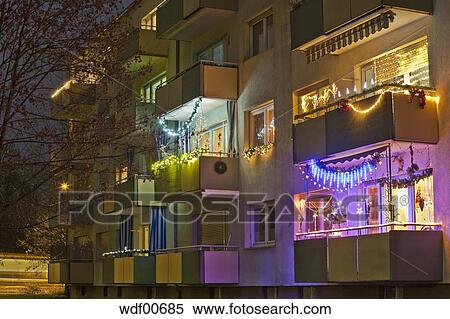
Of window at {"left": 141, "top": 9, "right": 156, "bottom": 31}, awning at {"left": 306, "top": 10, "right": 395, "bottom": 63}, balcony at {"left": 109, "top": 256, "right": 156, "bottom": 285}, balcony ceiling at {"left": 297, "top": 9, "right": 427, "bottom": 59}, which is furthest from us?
window at {"left": 141, "top": 9, "right": 156, "bottom": 31}

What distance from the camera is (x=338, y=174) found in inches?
753

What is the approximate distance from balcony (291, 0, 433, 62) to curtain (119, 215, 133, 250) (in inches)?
580

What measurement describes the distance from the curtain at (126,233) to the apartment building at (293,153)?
1.12ft

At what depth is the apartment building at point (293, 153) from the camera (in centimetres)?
1616

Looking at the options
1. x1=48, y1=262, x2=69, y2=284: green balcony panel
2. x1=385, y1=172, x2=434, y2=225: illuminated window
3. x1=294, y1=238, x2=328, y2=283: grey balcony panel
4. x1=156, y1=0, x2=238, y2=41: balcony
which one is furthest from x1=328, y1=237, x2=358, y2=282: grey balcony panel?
x1=48, y1=262, x2=69, y2=284: green balcony panel

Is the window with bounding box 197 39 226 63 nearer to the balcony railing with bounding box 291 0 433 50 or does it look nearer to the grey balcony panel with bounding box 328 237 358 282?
the balcony railing with bounding box 291 0 433 50

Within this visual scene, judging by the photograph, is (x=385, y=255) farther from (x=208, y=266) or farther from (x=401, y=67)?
(x=208, y=266)

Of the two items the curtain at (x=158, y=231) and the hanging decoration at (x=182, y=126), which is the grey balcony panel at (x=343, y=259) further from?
the curtain at (x=158, y=231)

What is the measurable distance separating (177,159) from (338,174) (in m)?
7.88

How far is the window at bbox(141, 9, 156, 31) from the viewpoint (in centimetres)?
3222

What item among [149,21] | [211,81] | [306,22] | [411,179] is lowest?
[411,179]

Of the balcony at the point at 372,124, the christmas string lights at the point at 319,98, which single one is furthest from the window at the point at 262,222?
the balcony at the point at 372,124

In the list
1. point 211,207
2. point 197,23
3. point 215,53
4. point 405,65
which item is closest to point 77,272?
point 211,207
